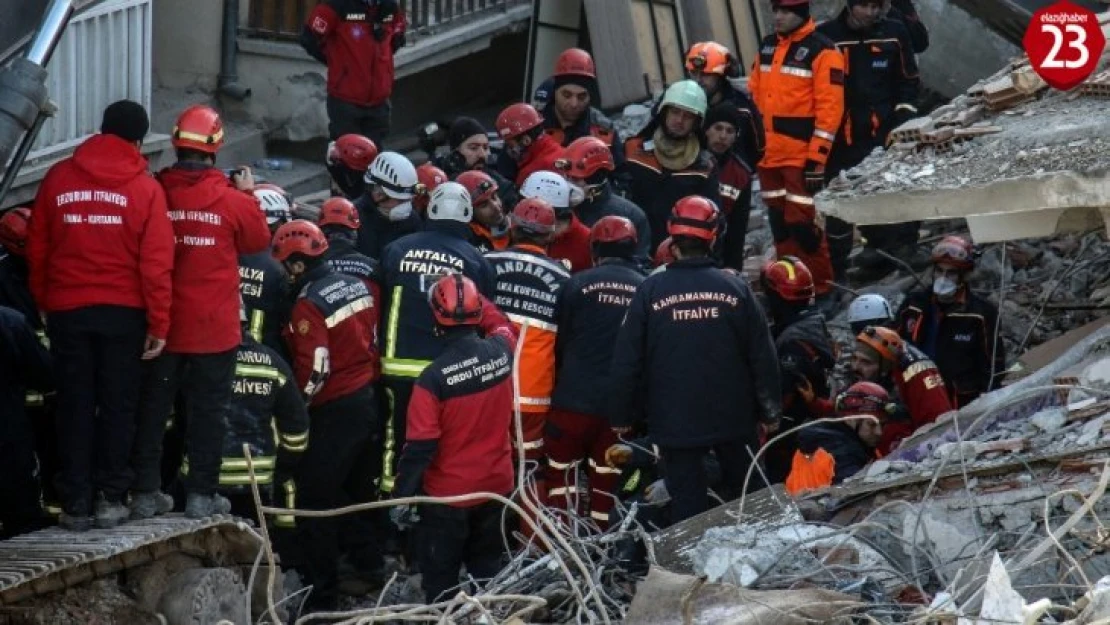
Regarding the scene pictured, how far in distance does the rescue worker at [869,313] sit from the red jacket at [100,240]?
5.98 metres

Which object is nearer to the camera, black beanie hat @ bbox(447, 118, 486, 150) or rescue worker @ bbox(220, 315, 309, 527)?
rescue worker @ bbox(220, 315, 309, 527)

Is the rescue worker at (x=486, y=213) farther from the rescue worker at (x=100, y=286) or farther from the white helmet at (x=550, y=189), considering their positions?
the rescue worker at (x=100, y=286)

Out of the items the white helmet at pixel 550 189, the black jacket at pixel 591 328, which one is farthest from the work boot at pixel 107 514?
the white helmet at pixel 550 189

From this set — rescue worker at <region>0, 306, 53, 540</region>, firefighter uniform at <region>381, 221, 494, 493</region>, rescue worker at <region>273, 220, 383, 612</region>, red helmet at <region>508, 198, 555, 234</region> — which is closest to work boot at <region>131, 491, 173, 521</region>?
rescue worker at <region>0, 306, 53, 540</region>

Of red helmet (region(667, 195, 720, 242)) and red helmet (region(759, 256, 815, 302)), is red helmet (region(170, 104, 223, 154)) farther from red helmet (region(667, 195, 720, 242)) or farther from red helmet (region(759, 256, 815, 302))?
red helmet (region(759, 256, 815, 302))

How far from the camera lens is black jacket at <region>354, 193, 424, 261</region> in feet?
45.9

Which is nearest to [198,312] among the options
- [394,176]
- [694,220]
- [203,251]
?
[203,251]

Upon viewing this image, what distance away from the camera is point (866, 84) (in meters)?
16.7

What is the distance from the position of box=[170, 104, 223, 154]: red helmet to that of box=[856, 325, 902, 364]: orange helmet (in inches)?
194

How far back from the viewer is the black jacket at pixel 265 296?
12.3 meters

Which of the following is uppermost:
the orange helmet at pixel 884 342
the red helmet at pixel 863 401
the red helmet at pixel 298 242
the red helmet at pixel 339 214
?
the red helmet at pixel 339 214

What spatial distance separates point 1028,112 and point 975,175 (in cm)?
133

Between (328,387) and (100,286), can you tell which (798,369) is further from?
(100,286)

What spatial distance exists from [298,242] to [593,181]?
3047 mm
